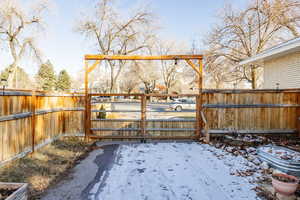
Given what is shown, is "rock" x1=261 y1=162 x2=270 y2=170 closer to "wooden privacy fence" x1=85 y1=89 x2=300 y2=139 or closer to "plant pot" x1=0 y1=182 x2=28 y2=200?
"wooden privacy fence" x1=85 y1=89 x2=300 y2=139

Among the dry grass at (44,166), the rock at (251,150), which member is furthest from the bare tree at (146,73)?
the rock at (251,150)

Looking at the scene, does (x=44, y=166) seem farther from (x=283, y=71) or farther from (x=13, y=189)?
(x=283, y=71)

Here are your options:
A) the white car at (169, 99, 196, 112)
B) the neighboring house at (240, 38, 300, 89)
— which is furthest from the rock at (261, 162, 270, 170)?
the neighboring house at (240, 38, 300, 89)

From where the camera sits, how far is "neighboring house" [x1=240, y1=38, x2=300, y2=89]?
17.5 feet

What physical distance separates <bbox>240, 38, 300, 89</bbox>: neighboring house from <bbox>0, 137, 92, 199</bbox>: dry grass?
654cm

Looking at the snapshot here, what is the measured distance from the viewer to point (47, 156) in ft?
12.3

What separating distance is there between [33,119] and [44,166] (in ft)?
3.54

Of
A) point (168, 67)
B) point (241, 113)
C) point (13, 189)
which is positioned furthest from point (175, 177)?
point (168, 67)

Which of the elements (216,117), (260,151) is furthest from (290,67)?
(260,151)

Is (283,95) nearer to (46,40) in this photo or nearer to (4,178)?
(4,178)

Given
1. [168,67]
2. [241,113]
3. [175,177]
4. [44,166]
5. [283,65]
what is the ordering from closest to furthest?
1. [175,177]
2. [44,166]
3. [241,113]
4. [283,65]
5. [168,67]

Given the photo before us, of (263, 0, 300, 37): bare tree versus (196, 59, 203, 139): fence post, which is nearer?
(196, 59, 203, 139): fence post

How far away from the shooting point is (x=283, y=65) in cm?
620

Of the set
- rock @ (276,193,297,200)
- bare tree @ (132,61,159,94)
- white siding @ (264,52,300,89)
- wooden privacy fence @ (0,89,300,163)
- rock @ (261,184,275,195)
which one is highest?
bare tree @ (132,61,159,94)
